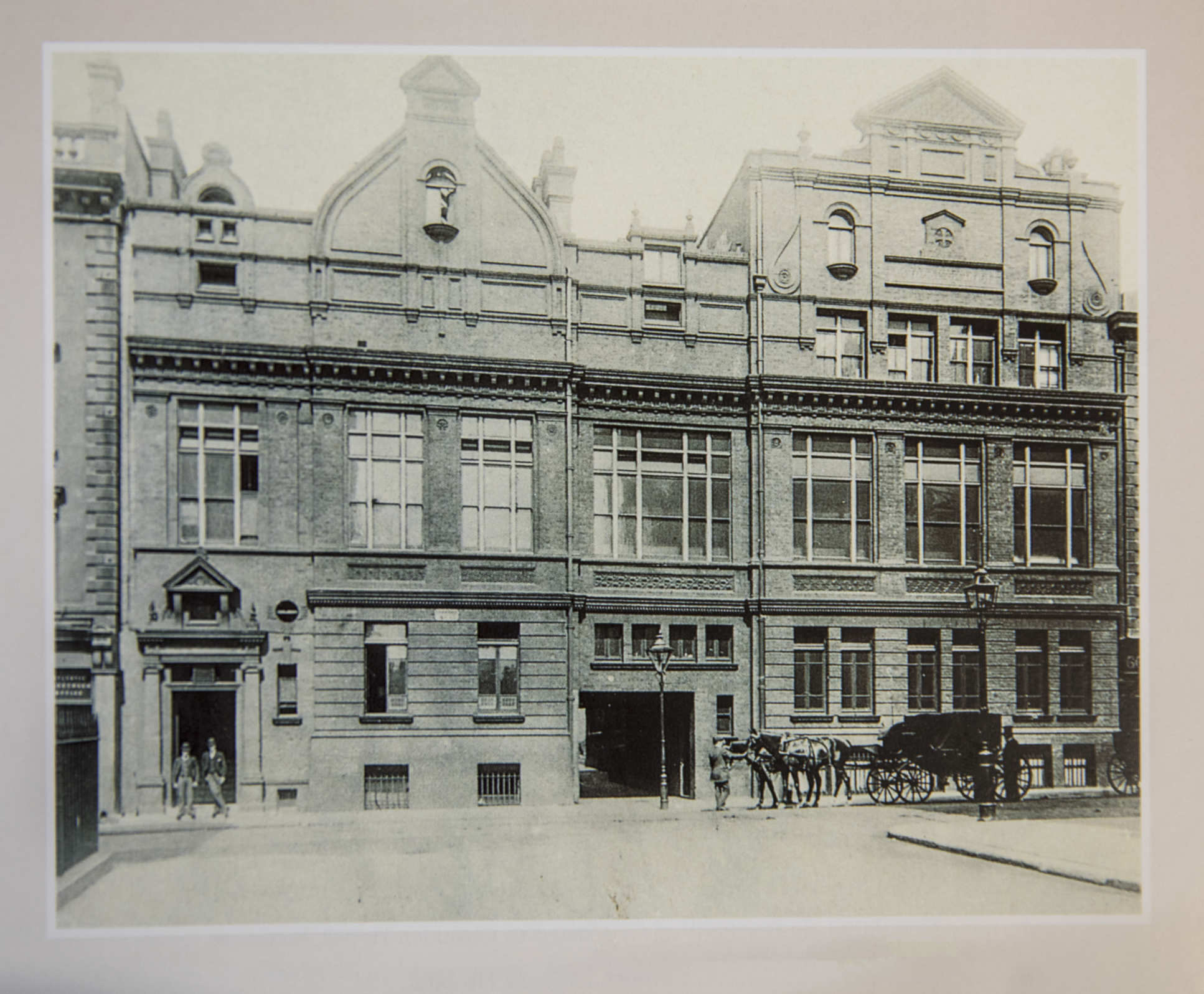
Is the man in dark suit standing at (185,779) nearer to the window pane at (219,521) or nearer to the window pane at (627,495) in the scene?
the window pane at (219,521)

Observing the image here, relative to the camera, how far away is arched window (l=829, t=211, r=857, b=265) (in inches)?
398

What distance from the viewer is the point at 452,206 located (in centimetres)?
949

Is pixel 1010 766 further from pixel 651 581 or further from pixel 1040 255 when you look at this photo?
pixel 1040 255

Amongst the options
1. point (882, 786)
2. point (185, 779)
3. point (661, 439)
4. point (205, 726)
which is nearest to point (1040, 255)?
point (661, 439)

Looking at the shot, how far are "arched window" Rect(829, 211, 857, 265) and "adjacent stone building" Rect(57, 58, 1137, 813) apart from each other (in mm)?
34

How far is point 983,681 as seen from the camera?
9.93 metres

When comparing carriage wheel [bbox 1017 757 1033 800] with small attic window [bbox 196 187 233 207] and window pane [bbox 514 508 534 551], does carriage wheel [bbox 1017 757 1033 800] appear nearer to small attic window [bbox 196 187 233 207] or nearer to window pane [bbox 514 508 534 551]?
window pane [bbox 514 508 534 551]

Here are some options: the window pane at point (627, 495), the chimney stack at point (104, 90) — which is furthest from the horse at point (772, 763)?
the chimney stack at point (104, 90)

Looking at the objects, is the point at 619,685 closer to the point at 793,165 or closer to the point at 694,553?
the point at 694,553

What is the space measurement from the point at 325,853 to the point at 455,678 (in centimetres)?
200

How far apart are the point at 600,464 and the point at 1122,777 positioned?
587 cm
